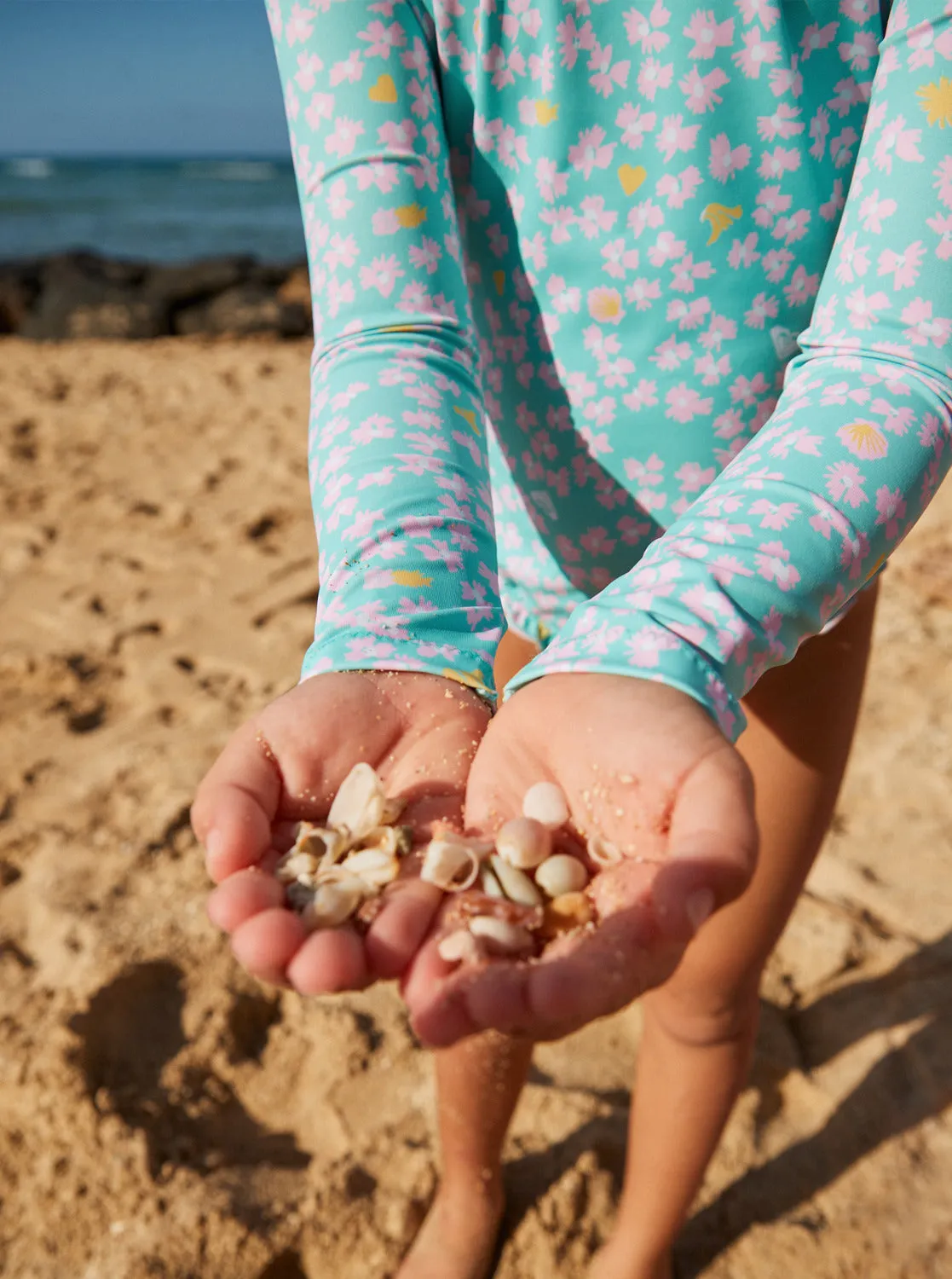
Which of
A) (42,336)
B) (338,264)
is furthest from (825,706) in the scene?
(42,336)

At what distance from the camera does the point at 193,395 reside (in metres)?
5.46

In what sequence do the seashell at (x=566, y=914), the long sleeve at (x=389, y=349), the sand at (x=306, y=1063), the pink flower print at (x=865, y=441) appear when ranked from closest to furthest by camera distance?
the seashell at (x=566, y=914)
the pink flower print at (x=865, y=441)
the long sleeve at (x=389, y=349)
the sand at (x=306, y=1063)

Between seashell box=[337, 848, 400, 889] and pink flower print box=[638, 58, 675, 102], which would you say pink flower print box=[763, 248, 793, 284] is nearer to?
pink flower print box=[638, 58, 675, 102]

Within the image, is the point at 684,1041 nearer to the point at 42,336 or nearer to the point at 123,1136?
the point at 123,1136

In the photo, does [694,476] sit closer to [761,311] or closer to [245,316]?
[761,311]

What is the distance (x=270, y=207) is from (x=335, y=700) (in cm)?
2070

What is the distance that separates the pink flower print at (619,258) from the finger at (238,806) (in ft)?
2.06

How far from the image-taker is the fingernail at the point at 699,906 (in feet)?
2.21

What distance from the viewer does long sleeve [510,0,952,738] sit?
32.6 inches

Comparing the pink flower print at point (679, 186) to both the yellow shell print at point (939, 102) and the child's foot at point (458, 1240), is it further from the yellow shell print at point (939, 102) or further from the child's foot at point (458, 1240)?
the child's foot at point (458, 1240)

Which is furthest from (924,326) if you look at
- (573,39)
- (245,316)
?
(245,316)

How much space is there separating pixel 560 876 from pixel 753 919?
528 mm

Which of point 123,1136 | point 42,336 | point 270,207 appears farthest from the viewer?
point 270,207

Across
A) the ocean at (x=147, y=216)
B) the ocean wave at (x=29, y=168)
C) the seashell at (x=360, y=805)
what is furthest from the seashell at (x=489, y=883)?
the ocean wave at (x=29, y=168)
